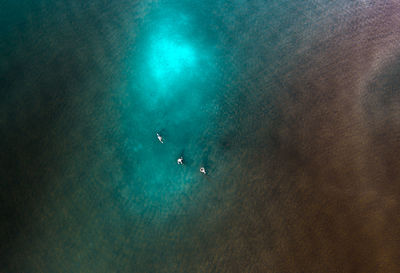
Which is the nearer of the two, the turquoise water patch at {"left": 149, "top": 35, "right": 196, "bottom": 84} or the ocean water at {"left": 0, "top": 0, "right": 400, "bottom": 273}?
the ocean water at {"left": 0, "top": 0, "right": 400, "bottom": 273}

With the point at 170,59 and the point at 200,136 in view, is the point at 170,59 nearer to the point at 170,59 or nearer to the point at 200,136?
the point at 170,59

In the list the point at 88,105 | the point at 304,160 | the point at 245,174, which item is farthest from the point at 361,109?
the point at 88,105

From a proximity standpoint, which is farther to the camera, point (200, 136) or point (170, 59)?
point (170, 59)

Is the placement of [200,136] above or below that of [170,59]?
below

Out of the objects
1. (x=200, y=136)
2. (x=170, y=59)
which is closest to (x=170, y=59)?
(x=170, y=59)

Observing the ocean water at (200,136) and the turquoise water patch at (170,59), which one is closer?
the ocean water at (200,136)
